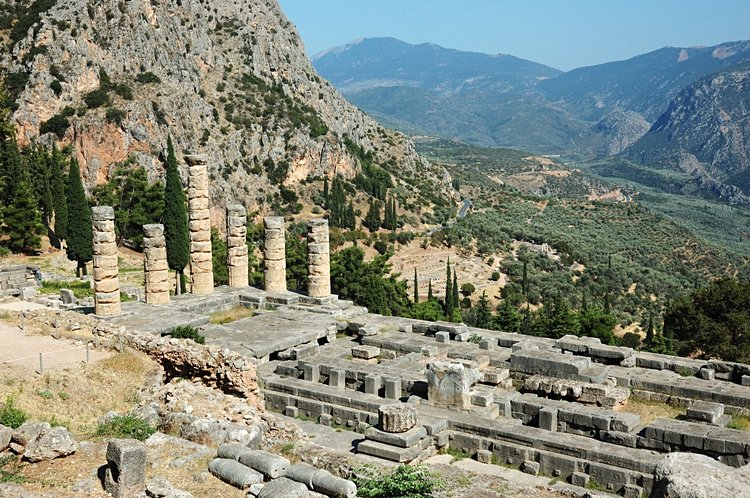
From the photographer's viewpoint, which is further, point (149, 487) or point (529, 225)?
point (529, 225)

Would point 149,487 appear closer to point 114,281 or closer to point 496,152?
point 114,281

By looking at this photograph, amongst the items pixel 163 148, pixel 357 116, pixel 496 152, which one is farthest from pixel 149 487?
pixel 496 152

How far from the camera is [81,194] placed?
137 ft

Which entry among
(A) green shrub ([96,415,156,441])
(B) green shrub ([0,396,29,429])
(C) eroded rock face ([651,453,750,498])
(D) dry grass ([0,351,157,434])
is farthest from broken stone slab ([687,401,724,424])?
(B) green shrub ([0,396,29,429])

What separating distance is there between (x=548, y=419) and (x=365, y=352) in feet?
21.6

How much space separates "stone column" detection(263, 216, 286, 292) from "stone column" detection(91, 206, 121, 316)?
220 inches

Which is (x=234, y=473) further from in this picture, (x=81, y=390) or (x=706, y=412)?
(x=706, y=412)

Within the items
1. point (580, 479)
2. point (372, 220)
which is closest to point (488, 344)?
point (580, 479)

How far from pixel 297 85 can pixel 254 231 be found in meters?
39.3

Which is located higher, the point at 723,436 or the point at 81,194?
the point at 81,194

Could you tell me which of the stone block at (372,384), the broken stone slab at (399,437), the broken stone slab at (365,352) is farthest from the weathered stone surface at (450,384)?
the broken stone slab at (365,352)

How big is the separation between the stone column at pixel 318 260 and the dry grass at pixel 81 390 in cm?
942

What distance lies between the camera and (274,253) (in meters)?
27.4

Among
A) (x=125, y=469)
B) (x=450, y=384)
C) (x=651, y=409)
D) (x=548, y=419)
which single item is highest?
(x=125, y=469)
